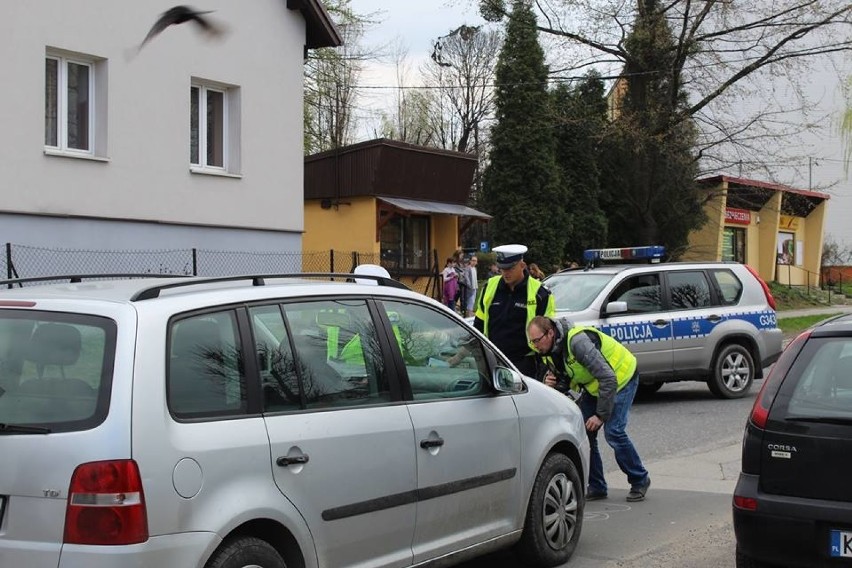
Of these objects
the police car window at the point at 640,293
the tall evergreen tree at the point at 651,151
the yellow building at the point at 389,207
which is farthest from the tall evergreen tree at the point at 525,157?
the police car window at the point at 640,293

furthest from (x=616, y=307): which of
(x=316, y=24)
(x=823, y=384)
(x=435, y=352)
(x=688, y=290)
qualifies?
(x=316, y=24)

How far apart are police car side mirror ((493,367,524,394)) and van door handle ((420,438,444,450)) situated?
0.60 m

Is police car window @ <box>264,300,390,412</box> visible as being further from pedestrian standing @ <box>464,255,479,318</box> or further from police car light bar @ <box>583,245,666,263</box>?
pedestrian standing @ <box>464,255,479,318</box>

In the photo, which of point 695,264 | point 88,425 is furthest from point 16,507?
point 695,264

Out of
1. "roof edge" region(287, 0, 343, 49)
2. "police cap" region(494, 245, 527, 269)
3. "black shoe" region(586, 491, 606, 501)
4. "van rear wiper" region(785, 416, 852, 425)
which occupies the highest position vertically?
"roof edge" region(287, 0, 343, 49)

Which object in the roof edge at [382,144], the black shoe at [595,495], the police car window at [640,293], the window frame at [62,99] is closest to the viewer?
the black shoe at [595,495]

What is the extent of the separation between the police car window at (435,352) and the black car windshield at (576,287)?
6791mm

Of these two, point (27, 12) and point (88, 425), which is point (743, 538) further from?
point (27, 12)

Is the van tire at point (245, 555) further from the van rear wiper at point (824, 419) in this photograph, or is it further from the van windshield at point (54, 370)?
the van rear wiper at point (824, 419)

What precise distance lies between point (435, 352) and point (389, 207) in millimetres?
20465

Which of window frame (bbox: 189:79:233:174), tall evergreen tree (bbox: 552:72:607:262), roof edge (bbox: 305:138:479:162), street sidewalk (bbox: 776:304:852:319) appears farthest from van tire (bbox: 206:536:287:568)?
tall evergreen tree (bbox: 552:72:607:262)

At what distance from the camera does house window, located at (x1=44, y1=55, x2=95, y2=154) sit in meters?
14.9

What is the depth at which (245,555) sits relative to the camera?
3.90 metres

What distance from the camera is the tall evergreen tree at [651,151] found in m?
31.2
